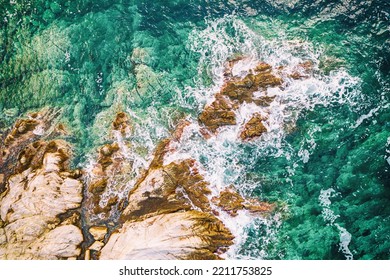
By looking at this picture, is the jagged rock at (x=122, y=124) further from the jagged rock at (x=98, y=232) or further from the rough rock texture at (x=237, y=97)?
the jagged rock at (x=98, y=232)

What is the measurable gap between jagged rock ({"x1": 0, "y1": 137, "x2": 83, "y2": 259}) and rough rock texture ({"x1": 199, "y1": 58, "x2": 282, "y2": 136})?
3.88m

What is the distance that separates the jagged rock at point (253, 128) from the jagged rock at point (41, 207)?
450 centimetres

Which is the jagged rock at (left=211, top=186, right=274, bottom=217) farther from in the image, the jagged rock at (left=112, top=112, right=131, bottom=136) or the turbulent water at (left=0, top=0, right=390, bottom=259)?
the jagged rock at (left=112, top=112, right=131, bottom=136)

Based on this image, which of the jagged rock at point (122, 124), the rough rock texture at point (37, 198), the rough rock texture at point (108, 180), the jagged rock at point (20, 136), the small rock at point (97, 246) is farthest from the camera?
the jagged rock at point (20, 136)

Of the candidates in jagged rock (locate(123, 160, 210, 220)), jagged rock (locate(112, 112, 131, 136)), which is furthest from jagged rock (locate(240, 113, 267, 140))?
jagged rock (locate(112, 112, 131, 136))

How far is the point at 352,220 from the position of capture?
372 inches

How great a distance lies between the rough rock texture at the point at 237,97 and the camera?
33.8 feet

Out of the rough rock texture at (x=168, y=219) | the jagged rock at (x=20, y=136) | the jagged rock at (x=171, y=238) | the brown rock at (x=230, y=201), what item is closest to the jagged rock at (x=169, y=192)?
the rough rock texture at (x=168, y=219)

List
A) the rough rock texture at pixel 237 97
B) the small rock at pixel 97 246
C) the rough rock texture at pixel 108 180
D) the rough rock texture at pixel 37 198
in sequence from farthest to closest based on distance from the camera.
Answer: the rough rock texture at pixel 237 97 → the rough rock texture at pixel 108 180 → the rough rock texture at pixel 37 198 → the small rock at pixel 97 246

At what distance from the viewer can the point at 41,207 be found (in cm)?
1012

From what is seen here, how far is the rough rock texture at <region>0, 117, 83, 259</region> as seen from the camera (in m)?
9.91
